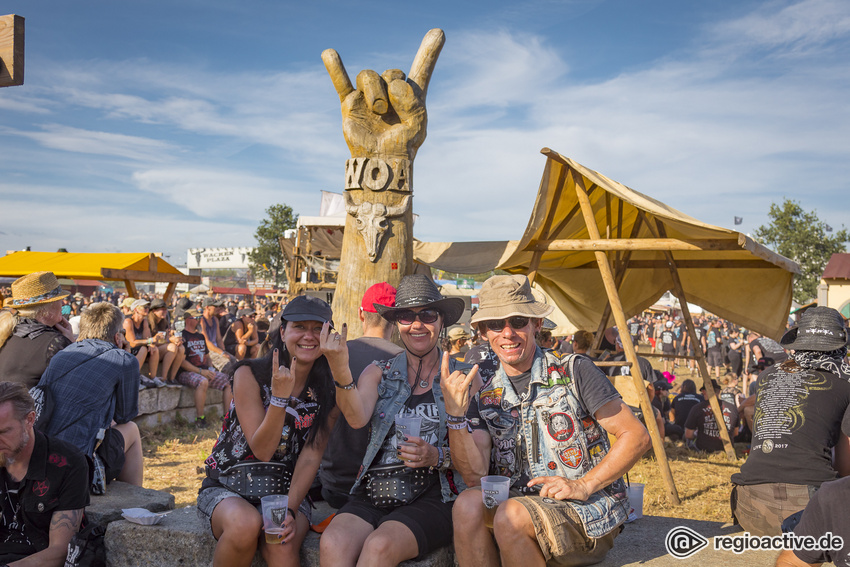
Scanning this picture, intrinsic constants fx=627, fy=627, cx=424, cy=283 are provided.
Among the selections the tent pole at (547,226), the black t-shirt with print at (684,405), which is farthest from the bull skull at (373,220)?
the black t-shirt with print at (684,405)

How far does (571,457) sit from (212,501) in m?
1.57

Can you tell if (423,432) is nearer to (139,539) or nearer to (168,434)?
(139,539)

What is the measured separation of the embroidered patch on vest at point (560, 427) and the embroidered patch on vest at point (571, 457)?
5cm

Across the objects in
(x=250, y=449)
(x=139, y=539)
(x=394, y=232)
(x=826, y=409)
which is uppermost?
(x=394, y=232)

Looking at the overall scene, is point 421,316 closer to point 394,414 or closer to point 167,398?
point 394,414

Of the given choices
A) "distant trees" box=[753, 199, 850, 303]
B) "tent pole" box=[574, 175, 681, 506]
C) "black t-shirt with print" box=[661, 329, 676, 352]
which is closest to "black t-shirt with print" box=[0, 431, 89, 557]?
"tent pole" box=[574, 175, 681, 506]

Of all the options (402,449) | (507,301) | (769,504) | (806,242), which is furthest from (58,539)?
(806,242)

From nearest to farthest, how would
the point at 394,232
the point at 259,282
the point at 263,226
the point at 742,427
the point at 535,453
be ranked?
the point at 535,453
the point at 394,232
the point at 742,427
the point at 263,226
the point at 259,282

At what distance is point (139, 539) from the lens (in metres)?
3.02

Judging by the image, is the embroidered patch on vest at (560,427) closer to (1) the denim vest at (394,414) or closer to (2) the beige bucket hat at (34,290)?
(1) the denim vest at (394,414)

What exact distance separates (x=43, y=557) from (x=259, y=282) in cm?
5562

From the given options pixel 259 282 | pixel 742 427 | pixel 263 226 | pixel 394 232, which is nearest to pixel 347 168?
pixel 394 232

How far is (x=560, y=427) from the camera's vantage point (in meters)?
2.62

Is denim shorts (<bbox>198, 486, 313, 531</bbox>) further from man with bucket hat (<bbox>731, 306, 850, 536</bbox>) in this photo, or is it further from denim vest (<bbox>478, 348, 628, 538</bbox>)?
man with bucket hat (<bbox>731, 306, 850, 536</bbox>)
